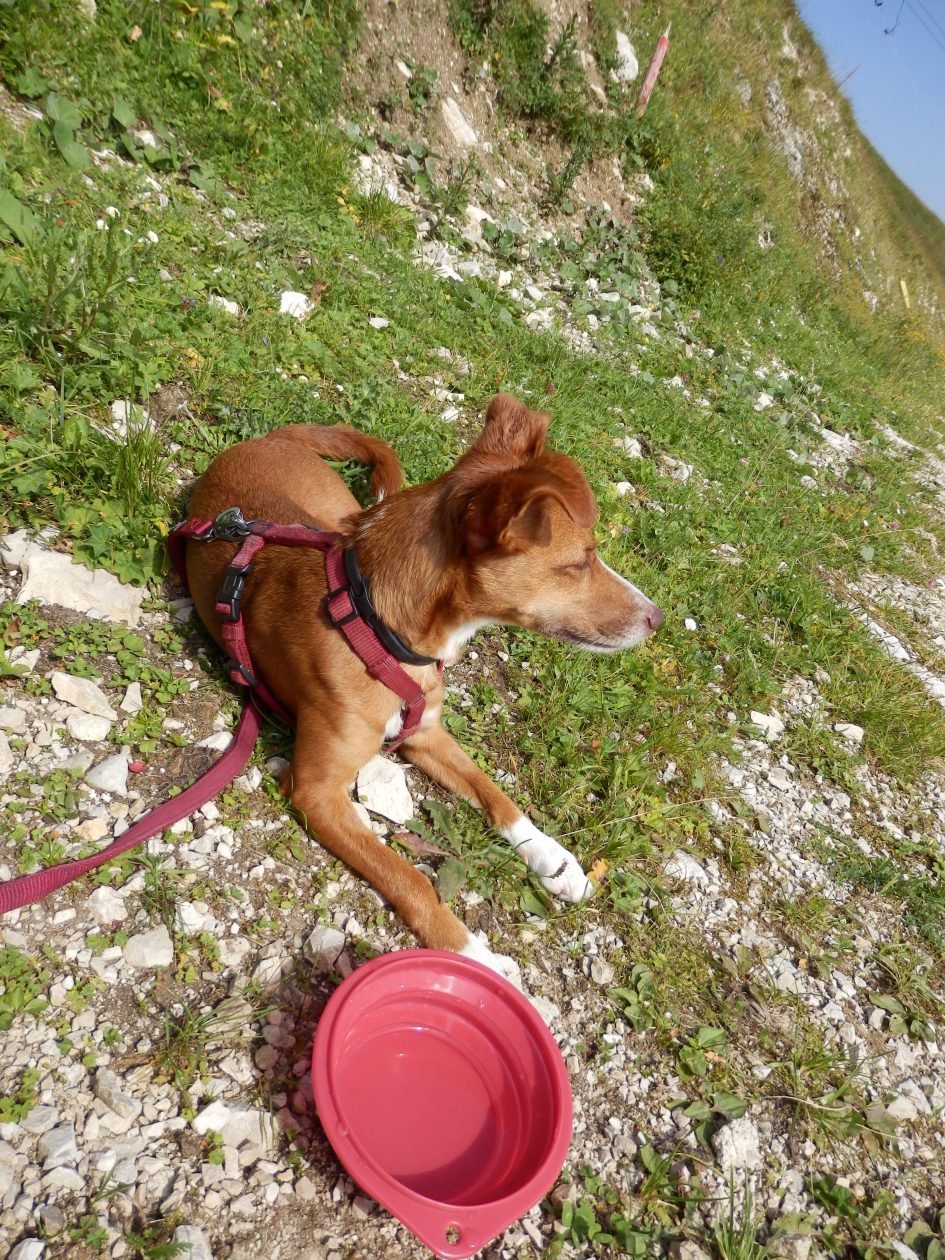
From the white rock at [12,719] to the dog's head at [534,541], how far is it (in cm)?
181

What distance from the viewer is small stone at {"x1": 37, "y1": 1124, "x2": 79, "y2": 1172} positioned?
2061 mm

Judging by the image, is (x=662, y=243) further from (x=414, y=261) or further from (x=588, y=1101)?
(x=588, y=1101)

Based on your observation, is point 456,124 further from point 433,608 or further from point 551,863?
point 551,863

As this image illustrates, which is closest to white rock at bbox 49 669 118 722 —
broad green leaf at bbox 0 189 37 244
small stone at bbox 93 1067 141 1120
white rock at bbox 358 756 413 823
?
white rock at bbox 358 756 413 823

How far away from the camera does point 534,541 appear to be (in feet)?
9.63

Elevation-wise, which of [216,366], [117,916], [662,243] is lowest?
[117,916]

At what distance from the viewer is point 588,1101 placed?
9.08 ft

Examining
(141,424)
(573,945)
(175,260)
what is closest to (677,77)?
(175,260)

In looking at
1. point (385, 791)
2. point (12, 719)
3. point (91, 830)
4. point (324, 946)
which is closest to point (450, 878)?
point (385, 791)

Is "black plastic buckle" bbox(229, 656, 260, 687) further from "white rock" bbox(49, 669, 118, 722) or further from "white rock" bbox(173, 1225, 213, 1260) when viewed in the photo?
"white rock" bbox(173, 1225, 213, 1260)

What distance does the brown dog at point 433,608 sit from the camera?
297 centimetres

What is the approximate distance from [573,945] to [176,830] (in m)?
1.65

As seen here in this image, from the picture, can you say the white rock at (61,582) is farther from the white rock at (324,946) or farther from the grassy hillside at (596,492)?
the white rock at (324,946)

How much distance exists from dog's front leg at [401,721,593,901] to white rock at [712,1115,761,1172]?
0.95 m
